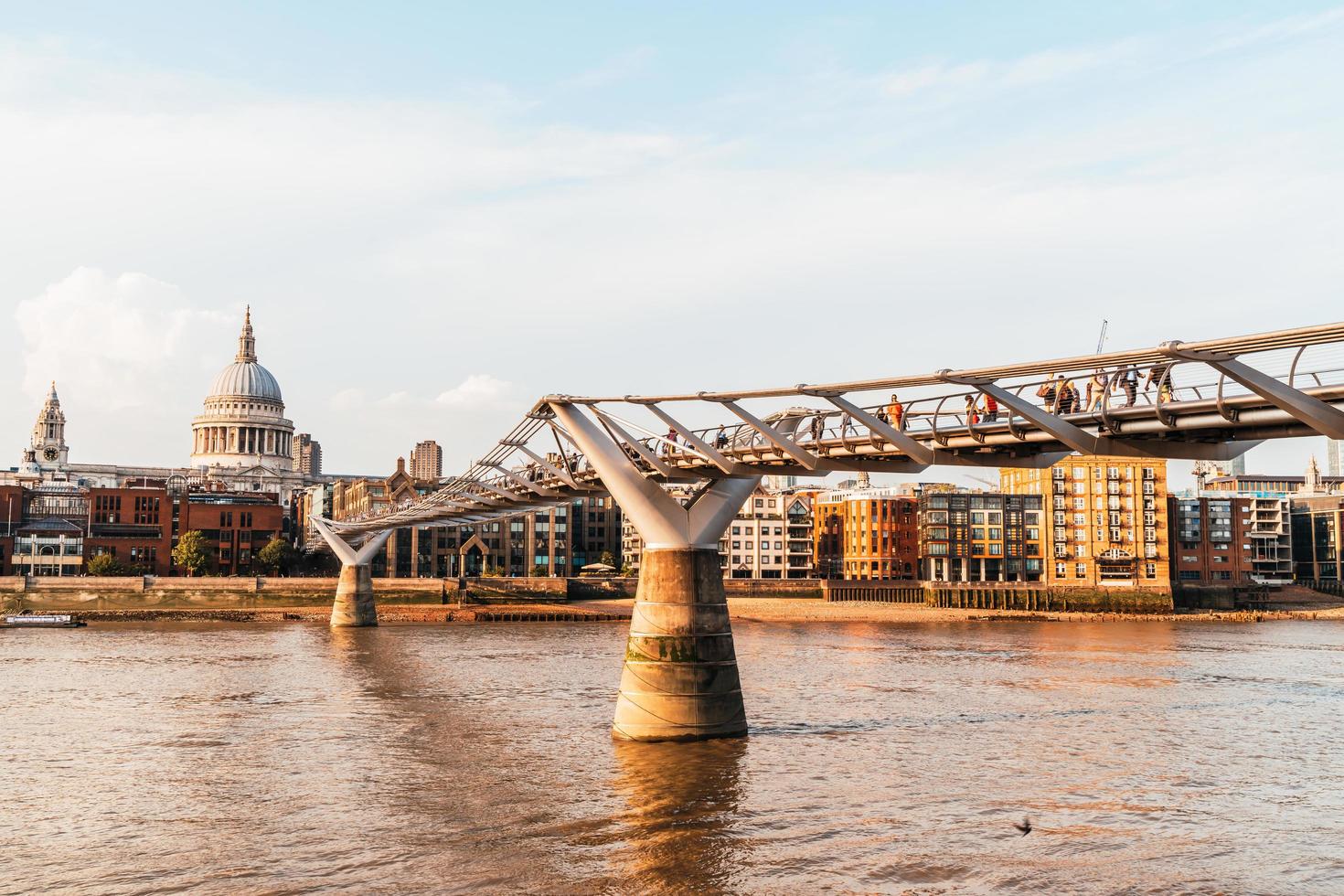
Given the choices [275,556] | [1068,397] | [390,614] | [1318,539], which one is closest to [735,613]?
[390,614]

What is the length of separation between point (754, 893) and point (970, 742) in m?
17.9

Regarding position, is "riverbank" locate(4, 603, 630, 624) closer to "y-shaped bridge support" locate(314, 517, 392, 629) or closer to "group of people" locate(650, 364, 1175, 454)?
"y-shaped bridge support" locate(314, 517, 392, 629)

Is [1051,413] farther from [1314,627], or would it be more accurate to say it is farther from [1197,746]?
[1314,627]

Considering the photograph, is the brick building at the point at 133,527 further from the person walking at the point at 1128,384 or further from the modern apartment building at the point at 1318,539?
the modern apartment building at the point at 1318,539

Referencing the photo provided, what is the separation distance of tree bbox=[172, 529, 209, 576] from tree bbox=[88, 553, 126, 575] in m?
6.86

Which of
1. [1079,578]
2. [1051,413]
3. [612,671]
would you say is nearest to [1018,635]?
[612,671]

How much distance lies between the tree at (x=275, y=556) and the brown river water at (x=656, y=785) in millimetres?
89567

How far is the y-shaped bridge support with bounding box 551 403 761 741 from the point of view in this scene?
1388 inches

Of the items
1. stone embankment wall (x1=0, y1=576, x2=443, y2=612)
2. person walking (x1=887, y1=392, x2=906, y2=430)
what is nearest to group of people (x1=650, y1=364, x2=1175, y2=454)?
person walking (x1=887, y1=392, x2=906, y2=430)

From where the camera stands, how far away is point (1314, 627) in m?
114

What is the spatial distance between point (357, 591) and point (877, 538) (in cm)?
7106

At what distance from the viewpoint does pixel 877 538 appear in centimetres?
15225

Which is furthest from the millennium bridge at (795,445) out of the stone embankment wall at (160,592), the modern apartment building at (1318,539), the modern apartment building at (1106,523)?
the modern apartment building at (1318,539)

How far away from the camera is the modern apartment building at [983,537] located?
14900 centimetres
